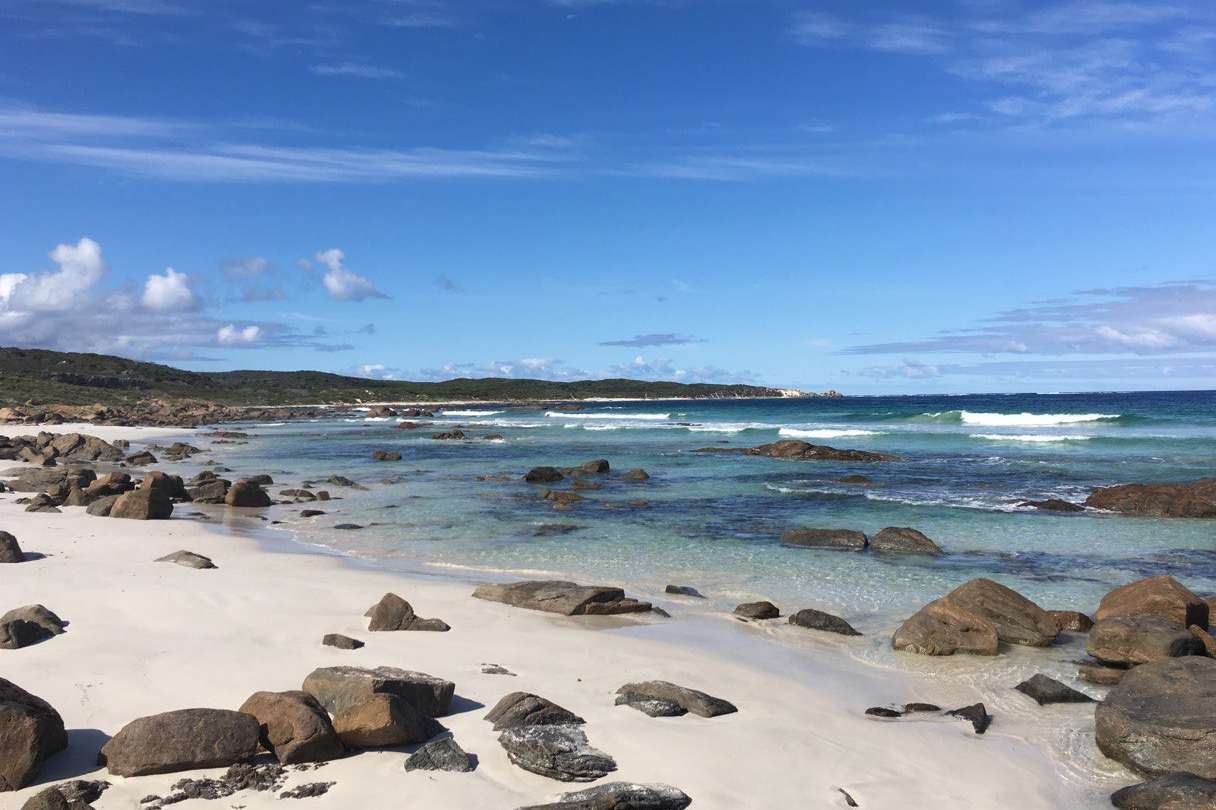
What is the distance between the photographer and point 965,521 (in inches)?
740

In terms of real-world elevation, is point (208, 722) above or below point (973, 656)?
above

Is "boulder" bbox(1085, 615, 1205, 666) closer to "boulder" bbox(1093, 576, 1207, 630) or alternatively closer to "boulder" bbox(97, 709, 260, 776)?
"boulder" bbox(1093, 576, 1207, 630)

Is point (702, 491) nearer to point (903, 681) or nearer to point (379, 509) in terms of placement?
point (379, 509)

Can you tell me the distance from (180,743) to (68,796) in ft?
2.12

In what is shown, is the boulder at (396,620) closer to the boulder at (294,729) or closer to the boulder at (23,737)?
the boulder at (294,729)

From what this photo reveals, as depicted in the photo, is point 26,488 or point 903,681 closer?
point 903,681

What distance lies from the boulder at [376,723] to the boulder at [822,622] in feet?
18.6

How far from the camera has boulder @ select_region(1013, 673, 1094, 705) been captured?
7.94 meters

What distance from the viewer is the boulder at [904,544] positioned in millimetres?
15159

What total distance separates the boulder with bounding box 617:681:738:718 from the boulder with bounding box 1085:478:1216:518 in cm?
1642

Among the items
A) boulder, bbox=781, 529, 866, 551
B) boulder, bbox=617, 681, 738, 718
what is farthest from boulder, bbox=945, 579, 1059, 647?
boulder, bbox=781, 529, 866, 551

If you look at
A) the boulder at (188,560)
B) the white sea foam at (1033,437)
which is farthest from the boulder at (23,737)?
the white sea foam at (1033,437)

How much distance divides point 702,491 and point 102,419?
55.7 metres

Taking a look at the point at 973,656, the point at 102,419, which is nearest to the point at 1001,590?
the point at 973,656
